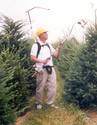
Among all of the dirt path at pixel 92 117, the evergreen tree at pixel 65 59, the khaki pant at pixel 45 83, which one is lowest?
the dirt path at pixel 92 117

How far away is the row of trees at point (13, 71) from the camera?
9.28 meters

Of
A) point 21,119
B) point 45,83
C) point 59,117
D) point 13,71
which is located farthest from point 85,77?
point 13,71

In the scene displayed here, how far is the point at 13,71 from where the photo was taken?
10.1 m

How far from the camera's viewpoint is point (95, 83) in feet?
39.5

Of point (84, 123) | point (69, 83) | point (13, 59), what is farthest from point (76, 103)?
point (13, 59)

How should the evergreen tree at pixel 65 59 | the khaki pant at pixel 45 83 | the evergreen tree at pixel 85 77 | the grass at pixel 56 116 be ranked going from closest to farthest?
the grass at pixel 56 116, the khaki pant at pixel 45 83, the evergreen tree at pixel 85 77, the evergreen tree at pixel 65 59

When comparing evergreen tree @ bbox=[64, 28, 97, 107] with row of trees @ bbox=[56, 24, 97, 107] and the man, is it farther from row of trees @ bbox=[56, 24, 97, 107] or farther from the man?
the man

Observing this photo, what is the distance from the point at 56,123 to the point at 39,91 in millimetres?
1020

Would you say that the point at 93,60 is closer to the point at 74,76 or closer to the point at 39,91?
the point at 74,76

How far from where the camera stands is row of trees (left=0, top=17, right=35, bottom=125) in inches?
365

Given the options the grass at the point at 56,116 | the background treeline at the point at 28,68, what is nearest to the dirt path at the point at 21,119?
the grass at the point at 56,116

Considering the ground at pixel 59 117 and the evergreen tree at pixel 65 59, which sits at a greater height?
the evergreen tree at pixel 65 59

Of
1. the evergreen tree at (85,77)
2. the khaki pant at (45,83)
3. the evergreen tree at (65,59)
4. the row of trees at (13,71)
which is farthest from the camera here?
the evergreen tree at (65,59)

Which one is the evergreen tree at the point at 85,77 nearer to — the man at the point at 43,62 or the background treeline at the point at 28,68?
the background treeline at the point at 28,68
